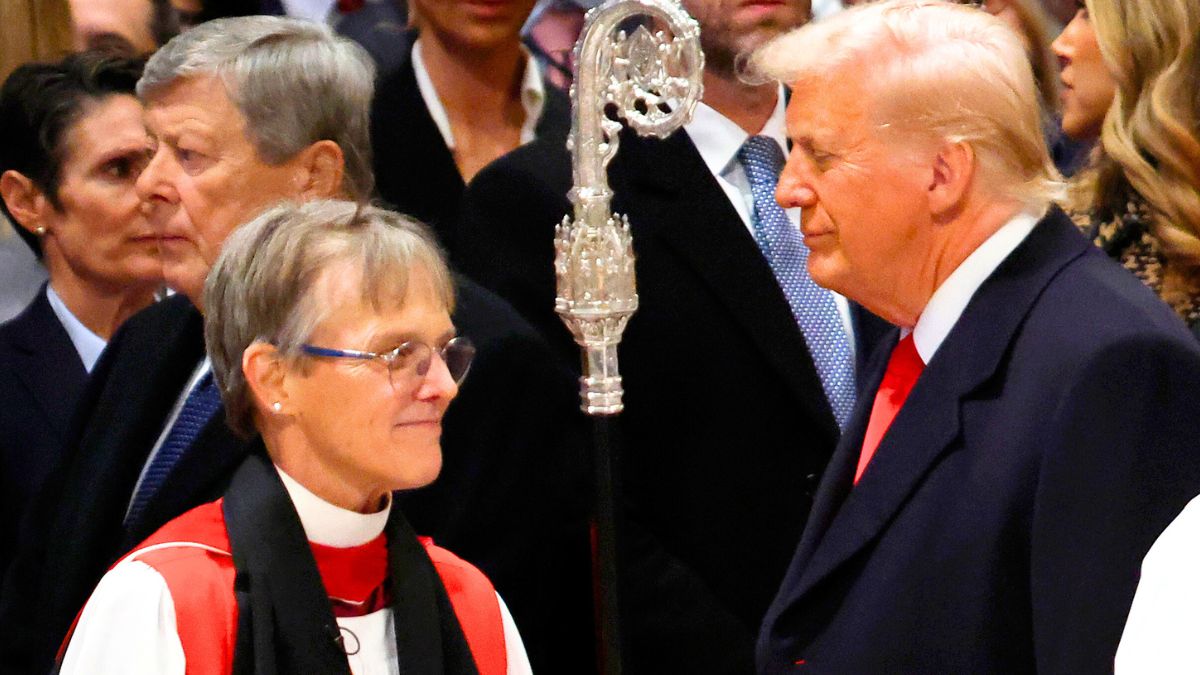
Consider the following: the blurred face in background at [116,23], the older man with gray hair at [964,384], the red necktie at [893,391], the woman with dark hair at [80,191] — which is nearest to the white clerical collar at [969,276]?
the older man with gray hair at [964,384]

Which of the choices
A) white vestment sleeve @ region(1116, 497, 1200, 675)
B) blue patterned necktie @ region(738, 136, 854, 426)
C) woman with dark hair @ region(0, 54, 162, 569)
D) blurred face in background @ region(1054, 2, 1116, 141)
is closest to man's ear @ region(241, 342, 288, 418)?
blue patterned necktie @ region(738, 136, 854, 426)

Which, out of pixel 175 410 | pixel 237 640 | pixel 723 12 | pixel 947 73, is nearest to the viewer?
pixel 237 640

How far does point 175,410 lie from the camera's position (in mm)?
3387

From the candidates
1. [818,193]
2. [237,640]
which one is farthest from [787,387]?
[237,640]

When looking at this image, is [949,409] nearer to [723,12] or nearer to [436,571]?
[436,571]

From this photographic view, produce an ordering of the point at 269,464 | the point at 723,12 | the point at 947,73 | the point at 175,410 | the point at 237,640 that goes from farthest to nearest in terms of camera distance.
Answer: the point at 723,12, the point at 175,410, the point at 947,73, the point at 269,464, the point at 237,640

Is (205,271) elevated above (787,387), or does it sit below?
above

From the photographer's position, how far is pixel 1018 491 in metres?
2.58

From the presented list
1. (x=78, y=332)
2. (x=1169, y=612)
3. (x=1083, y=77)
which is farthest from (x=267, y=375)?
(x=1083, y=77)

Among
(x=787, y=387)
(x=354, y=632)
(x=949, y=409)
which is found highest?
(x=949, y=409)

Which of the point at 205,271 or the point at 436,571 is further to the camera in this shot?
the point at 205,271

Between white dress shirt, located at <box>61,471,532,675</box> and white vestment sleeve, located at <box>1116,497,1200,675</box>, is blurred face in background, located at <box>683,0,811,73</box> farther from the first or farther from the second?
white vestment sleeve, located at <box>1116,497,1200,675</box>

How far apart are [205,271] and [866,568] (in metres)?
1.31

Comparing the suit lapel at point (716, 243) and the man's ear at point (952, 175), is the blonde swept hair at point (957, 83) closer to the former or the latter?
the man's ear at point (952, 175)
